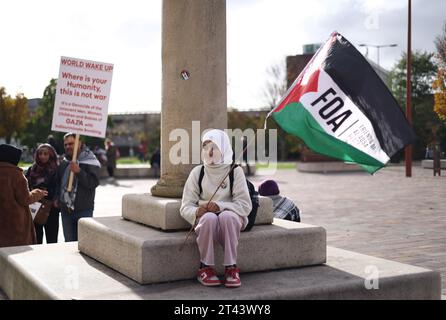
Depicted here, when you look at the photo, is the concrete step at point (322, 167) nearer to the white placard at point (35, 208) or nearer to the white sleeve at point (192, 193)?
the white placard at point (35, 208)

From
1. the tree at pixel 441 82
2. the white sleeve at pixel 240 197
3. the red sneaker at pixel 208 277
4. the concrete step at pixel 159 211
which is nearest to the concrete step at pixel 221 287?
the red sneaker at pixel 208 277

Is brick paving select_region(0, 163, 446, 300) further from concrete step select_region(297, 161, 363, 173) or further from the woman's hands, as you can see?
concrete step select_region(297, 161, 363, 173)

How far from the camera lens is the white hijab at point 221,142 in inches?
190

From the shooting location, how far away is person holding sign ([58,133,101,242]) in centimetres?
712

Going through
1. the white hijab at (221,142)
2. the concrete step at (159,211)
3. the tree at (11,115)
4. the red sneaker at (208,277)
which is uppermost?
the tree at (11,115)

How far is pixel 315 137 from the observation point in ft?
15.9

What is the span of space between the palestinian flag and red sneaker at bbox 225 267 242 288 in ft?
3.94

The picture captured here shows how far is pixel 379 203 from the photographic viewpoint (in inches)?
588

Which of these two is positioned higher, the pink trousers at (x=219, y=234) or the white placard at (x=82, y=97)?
the white placard at (x=82, y=97)

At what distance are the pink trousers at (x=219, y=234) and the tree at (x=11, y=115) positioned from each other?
49502mm

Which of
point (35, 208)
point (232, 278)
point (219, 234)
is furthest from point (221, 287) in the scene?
point (35, 208)

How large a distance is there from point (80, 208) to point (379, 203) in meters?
9.63

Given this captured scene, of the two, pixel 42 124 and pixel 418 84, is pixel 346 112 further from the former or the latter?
pixel 418 84

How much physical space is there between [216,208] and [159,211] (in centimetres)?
77
